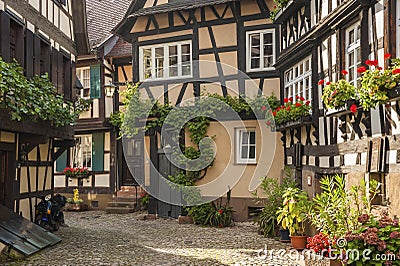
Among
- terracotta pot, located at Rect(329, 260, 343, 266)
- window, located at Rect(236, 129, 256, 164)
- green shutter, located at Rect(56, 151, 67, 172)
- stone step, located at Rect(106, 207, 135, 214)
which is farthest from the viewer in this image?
green shutter, located at Rect(56, 151, 67, 172)

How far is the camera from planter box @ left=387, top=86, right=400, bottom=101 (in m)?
5.71

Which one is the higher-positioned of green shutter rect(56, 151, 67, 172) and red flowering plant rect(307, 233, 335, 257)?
green shutter rect(56, 151, 67, 172)

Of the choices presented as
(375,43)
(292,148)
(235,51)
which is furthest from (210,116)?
(375,43)

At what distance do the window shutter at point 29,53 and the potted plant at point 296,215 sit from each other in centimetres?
595

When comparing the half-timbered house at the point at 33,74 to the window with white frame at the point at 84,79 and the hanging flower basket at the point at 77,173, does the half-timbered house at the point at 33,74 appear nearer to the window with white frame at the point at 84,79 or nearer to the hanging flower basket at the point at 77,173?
the window with white frame at the point at 84,79

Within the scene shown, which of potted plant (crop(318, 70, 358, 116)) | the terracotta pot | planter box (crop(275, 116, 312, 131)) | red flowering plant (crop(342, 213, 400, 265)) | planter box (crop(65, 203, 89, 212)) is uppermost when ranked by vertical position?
potted plant (crop(318, 70, 358, 116))

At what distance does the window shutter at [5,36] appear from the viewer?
9211 mm

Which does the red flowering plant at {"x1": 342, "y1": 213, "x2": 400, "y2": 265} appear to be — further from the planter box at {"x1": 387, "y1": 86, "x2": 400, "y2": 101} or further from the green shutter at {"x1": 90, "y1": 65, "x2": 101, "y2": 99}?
the green shutter at {"x1": 90, "y1": 65, "x2": 101, "y2": 99}

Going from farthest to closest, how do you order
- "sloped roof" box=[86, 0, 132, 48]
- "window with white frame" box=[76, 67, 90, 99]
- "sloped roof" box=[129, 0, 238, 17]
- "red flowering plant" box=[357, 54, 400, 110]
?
"sloped roof" box=[86, 0, 132, 48]
"window with white frame" box=[76, 67, 90, 99]
"sloped roof" box=[129, 0, 238, 17]
"red flowering plant" box=[357, 54, 400, 110]

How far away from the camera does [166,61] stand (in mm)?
15305

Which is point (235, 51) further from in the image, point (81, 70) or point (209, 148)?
point (81, 70)

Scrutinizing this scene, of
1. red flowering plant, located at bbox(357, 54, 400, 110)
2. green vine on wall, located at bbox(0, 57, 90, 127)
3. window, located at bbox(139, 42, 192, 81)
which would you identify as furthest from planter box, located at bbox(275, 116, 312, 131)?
green vine on wall, located at bbox(0, 57, 90, 127)

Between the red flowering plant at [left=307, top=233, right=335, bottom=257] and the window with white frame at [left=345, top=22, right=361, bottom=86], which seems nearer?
the red flowering plant at [left=307, top=233, right=335, bottom=257]

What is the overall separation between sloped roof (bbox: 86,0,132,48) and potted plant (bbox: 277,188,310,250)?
10765 mm
